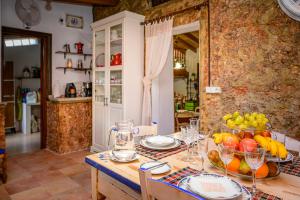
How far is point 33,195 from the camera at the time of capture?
2459 millimetres

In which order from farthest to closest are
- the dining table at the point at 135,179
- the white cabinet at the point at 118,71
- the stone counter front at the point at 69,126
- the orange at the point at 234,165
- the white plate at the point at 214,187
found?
the stone counter front at the point at 69,126, the white cabinet at the point at 118,71, the orange at the point at 234,165, the dining table at the point at 135,179, the white plate at the point at 214,187

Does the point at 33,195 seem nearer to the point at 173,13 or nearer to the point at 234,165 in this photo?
the point at 234,165

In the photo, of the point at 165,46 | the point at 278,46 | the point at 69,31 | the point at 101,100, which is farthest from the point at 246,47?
the point at 69,31

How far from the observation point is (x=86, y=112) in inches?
167

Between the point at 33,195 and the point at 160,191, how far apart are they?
88.3 inches

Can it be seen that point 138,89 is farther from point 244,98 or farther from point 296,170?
point 296,170

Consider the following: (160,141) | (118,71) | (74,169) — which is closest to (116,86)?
(118,71)

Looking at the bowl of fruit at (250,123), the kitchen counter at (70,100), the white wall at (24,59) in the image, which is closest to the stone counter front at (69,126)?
the kitchen counter at (70,100)

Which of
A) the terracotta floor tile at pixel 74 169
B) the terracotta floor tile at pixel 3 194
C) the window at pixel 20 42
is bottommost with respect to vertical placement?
the terracotta floor tile at pixel 3 194

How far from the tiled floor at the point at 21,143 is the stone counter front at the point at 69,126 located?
1.46ft

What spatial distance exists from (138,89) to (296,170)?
267cm

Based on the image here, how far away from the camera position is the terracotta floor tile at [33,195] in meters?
2.40

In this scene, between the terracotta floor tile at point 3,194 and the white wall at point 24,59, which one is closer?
the terracotta floor tile at point 3,194

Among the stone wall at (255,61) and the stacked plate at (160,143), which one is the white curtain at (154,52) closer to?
the stone wall at (255,61)
